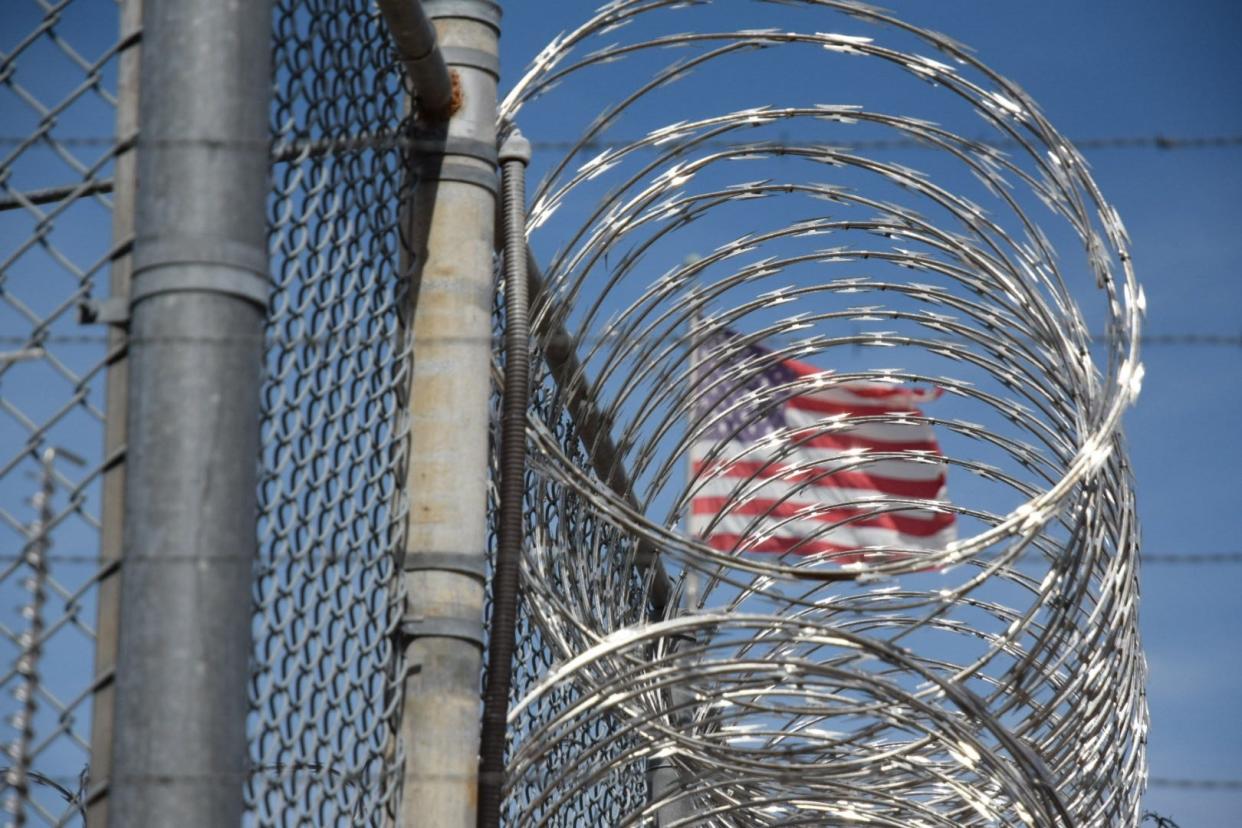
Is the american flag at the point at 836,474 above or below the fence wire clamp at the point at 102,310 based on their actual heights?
above

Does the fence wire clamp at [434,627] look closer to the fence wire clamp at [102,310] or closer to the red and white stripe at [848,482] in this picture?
the fence wire clamp at [102,310]

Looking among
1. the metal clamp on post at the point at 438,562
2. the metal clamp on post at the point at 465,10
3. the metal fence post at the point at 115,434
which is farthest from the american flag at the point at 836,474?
the metal fence post at the point at 115,434

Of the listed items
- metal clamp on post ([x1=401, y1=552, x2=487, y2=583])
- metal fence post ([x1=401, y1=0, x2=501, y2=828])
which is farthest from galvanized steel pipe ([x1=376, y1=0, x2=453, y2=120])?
metal clamp on post ([x1=401, y1=552, x2=487, y2=583])

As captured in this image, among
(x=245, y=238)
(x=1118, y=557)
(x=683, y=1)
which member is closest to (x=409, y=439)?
(x=245, y=238)

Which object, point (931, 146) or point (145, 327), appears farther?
point (931, 146)

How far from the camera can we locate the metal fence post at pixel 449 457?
3.29 meters

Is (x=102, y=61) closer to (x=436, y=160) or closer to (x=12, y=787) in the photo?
(x=12, y=787)

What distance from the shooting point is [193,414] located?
7.04 ft

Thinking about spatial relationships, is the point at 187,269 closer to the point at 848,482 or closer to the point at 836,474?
the point at 836,474

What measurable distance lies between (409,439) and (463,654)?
0.41 meters

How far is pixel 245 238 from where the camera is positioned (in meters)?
2.23

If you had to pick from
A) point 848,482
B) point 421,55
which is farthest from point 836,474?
point 421,55

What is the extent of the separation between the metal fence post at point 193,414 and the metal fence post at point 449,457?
1121mm

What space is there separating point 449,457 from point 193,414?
4.07 ft
